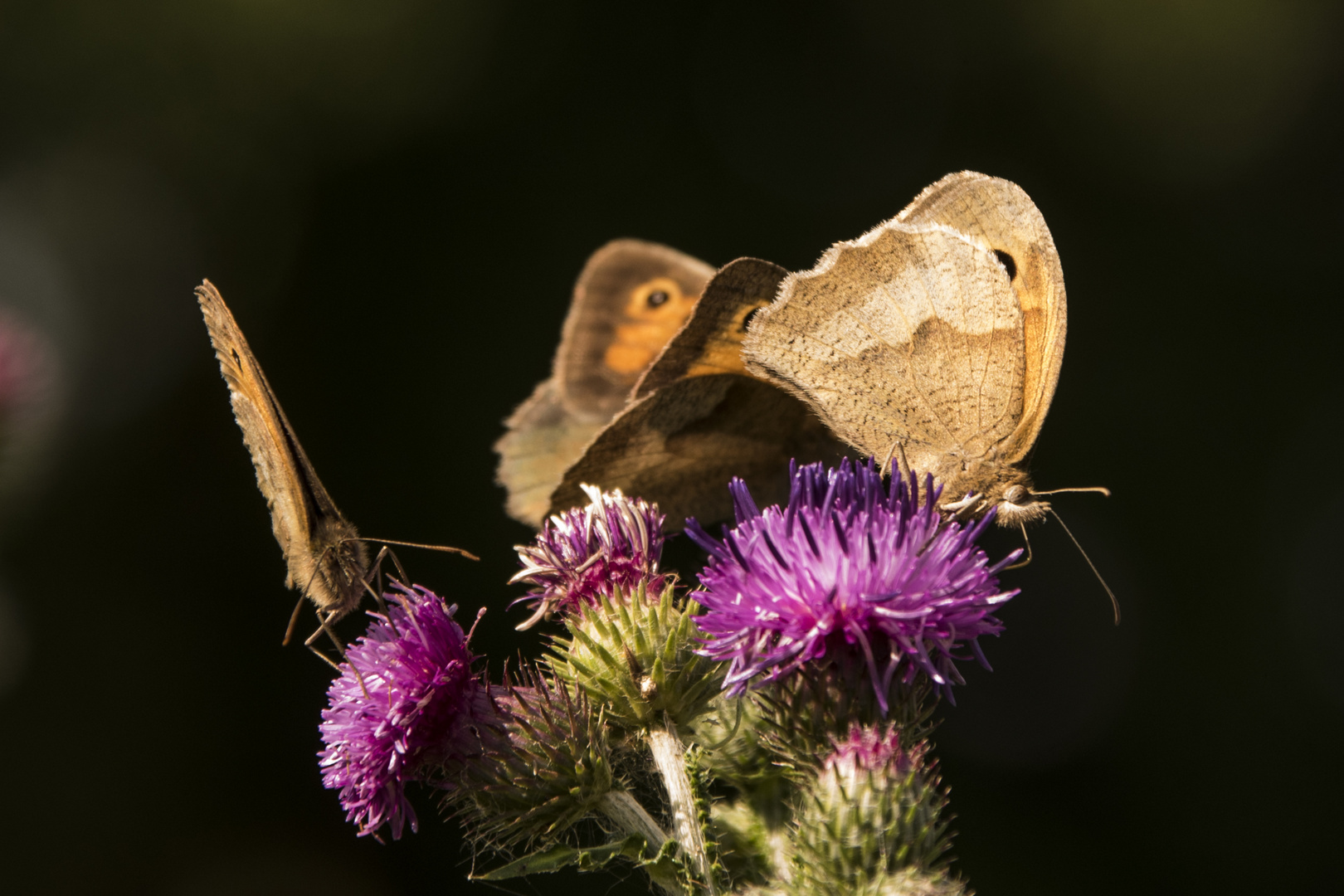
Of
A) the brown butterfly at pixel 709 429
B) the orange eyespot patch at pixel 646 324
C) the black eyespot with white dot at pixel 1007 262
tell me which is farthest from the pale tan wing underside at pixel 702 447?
the black eyespot with white dot at pixel 1007 262

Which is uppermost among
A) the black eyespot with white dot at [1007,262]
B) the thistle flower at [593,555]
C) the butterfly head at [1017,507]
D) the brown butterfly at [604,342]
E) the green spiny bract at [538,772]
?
the black eyespot with white dot at [1007,262]

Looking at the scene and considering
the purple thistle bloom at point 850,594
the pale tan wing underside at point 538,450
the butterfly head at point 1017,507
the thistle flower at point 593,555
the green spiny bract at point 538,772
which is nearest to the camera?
the purple thistle bloom at point 850,594

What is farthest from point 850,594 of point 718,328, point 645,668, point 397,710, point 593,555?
point 397,710

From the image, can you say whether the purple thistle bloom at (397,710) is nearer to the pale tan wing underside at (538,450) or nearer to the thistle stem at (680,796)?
the thistle stem at (680,796)

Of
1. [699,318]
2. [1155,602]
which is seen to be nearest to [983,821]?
[1155,602]

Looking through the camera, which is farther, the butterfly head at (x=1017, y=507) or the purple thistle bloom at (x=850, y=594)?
the butterfly head at (x=1017, y=507)

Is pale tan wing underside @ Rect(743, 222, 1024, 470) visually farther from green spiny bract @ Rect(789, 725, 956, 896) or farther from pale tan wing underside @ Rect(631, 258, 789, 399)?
green spiny bract @ Rect(789, 725, 956, 896)

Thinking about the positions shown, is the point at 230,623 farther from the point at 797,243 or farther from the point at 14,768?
the point at 797,243
